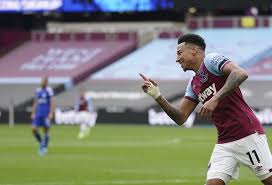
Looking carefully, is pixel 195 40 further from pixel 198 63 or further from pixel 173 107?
pixel 173 107

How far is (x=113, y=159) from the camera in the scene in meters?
25.5

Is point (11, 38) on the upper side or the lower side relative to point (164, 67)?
lower

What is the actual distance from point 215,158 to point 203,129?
3218 cm

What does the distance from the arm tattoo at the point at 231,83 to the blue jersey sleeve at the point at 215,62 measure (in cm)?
26

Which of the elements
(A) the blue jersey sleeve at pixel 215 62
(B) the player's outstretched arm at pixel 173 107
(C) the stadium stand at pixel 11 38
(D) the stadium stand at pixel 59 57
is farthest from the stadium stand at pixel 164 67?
(A) the blue jersey sleeve at pixel 215 62

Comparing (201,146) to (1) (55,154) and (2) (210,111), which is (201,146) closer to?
(1) (55,154)

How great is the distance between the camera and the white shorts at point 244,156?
10.4 metres

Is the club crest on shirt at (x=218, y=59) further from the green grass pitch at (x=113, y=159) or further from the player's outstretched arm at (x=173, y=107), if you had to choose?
the green grass pitch at (x=113, y=159)

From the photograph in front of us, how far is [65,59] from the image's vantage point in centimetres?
6062

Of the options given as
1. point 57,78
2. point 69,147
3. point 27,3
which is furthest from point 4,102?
point 69,147

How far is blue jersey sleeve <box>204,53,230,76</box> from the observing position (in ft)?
32.4

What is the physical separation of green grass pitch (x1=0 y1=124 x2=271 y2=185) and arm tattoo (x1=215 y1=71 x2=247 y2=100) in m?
8.93

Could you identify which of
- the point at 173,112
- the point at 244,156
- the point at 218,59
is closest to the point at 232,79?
the point at 218,59

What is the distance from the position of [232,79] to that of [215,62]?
0.42m
